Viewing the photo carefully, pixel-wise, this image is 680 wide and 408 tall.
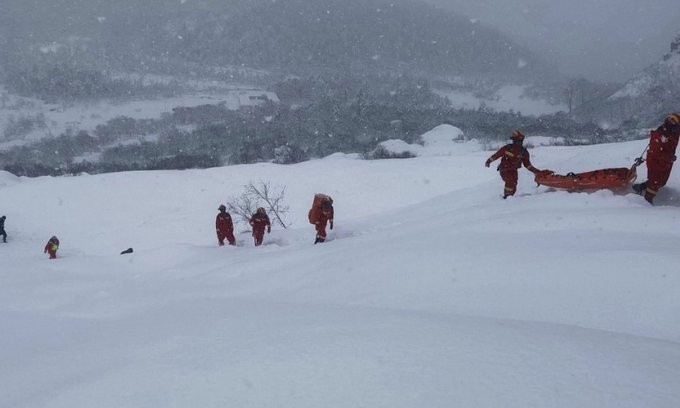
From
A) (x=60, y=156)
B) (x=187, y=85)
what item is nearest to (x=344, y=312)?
(x=60, y=156)

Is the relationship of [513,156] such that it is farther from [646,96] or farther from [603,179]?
[646,96]

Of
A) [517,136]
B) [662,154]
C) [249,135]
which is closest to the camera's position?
[662,154]

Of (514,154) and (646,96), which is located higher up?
(646,96)

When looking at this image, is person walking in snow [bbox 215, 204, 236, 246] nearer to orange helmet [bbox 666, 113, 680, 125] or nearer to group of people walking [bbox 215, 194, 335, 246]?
group of people walking [bbox 215, 194, 335, 246]

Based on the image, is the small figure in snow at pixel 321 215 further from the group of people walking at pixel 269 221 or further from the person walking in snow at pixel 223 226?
the person walking in snow at pixel 223 226

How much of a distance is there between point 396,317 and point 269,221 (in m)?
9.51

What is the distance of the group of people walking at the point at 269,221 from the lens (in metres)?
10.7

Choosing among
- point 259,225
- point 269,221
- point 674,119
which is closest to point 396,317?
point 674,119

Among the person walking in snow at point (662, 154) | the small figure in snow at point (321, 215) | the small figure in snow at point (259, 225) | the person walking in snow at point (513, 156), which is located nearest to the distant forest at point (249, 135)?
the small figure in snow at point (259, 225)

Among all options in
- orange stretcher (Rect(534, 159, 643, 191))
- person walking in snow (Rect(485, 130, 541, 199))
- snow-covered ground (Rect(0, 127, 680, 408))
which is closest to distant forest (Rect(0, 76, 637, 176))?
person walking in snow (Rect(485, 130, 541, 199))

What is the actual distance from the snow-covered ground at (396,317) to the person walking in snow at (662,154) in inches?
14.5

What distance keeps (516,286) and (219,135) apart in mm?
91116

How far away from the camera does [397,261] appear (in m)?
6.11

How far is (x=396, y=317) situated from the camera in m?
3.71
